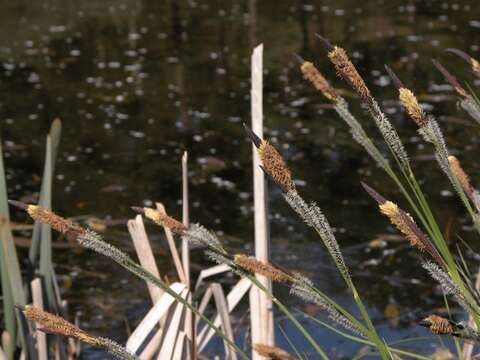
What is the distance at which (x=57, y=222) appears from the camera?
140cm

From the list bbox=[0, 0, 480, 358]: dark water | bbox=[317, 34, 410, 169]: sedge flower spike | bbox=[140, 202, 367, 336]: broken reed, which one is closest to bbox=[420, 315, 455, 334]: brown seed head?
bbox=[140, 202, 367, 336]: broken reed

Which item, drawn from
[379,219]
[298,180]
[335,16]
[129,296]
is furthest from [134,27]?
[129,296]

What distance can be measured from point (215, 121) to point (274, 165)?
6714mm

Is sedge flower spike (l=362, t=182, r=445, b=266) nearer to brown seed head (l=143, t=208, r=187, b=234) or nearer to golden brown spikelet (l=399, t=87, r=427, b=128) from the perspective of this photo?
golden brown spikelet (l=399, t=87, r=427, b=128)

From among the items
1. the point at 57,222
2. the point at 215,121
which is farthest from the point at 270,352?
the point at 215,121

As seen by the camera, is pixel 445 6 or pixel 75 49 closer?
pixel 75 49

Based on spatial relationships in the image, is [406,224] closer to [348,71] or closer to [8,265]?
[348,71]

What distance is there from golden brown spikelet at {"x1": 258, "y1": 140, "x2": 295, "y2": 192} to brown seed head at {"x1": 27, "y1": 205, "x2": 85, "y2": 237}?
0.24m

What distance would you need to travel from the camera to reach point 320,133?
7.79 metres

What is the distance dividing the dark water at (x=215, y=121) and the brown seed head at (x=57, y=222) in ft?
8.25

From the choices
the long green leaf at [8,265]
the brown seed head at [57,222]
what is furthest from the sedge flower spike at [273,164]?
the long green leaf at [8,265]

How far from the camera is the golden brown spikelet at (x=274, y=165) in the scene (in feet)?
4.46

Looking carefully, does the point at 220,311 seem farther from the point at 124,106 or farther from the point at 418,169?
the point at 124,106

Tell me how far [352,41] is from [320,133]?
3098 millimetres
